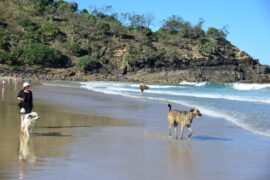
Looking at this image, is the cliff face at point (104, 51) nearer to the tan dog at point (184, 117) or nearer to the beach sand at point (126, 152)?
the beach sand at point (126, 152)

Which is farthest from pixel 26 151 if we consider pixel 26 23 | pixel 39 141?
pixel 26 23

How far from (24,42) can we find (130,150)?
86.2 m

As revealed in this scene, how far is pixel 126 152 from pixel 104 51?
9117 centimetres

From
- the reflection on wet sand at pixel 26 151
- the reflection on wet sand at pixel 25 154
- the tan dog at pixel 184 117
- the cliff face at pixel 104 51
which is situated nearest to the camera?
the reflection on wet sand at pixel 25 154

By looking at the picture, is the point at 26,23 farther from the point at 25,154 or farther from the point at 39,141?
the point at 25,154

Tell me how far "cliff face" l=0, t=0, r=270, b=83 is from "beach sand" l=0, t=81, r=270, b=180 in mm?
66876

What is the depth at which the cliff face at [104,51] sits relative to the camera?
295 ft

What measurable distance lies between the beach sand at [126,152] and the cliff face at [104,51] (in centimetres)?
6688

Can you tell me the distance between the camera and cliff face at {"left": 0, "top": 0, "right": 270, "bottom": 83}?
3536 inches

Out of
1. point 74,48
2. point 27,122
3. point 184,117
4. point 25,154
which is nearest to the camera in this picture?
point 25,154

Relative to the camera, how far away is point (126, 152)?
32.8 feet

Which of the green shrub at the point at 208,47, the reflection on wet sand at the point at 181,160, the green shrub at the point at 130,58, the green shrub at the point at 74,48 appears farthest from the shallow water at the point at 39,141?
the green shrub at the point at 208,47

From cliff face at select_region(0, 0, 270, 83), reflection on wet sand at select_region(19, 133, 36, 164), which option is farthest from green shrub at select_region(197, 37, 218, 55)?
reflection on wet sand at select_region(19, 133, 36, 164)

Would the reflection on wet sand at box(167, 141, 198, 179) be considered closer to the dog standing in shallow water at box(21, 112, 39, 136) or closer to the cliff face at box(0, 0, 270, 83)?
the dog standing in shallow water at box(21, 112, 39, 136)
